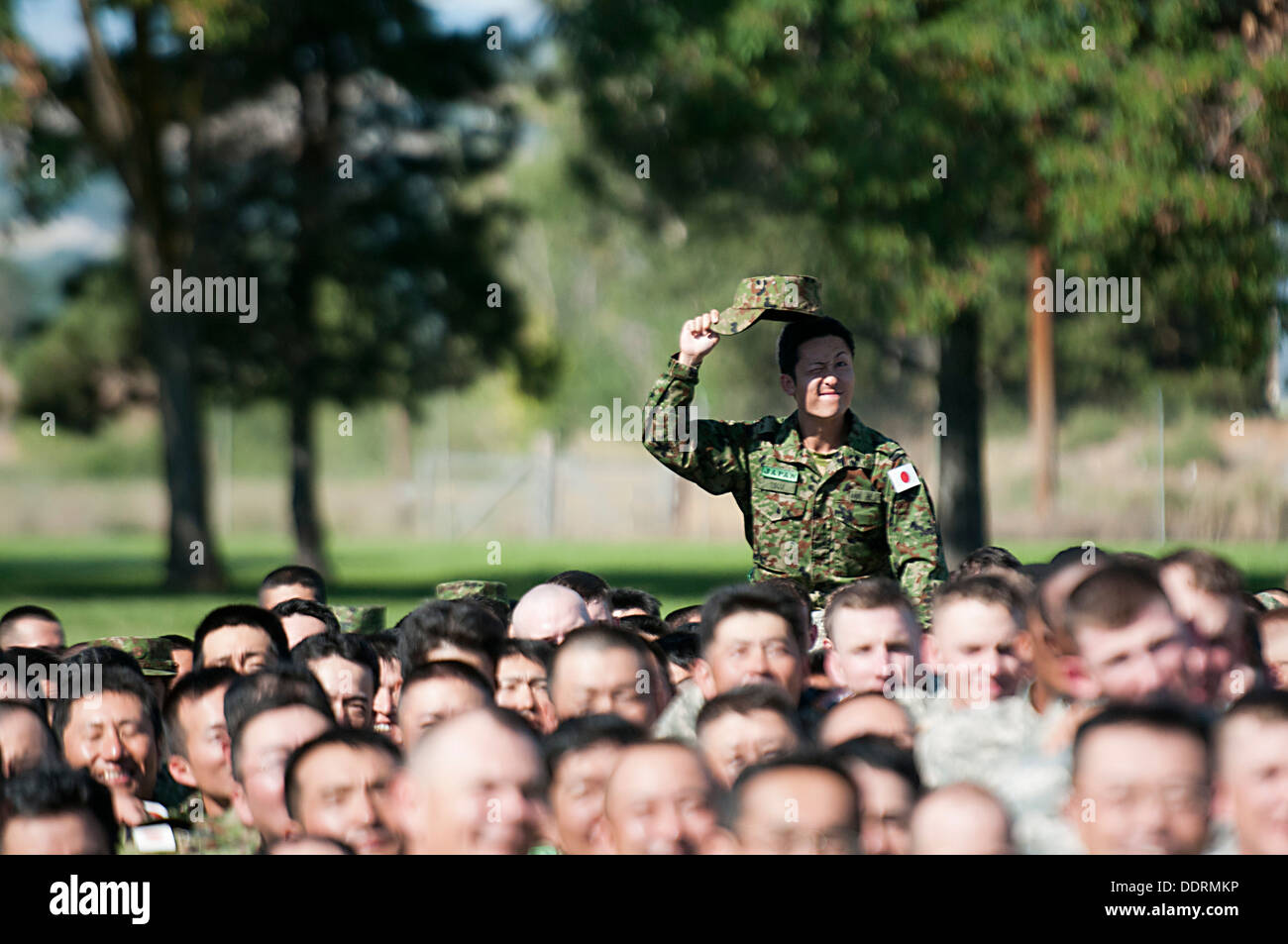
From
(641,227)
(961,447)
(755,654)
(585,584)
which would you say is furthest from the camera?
(641,227)

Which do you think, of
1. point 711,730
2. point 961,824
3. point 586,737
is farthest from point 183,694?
point 961,824

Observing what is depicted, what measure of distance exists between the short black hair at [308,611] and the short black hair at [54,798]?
239cm

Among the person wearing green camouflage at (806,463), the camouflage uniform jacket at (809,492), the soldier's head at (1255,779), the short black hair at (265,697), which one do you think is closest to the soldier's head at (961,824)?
the soldier's head at (1255,779)

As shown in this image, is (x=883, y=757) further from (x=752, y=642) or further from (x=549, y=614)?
(x=549, y=614)

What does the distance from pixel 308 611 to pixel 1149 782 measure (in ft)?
12.8

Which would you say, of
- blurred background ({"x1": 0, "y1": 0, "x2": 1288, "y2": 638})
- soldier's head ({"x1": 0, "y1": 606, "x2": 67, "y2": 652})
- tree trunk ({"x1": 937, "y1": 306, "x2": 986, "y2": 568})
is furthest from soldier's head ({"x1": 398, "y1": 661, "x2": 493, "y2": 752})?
tree trunk ({"x1": 937, "y1": 306, "x2": 986, "y2": 568})

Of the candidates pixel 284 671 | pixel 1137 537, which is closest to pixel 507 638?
pixel 284 671

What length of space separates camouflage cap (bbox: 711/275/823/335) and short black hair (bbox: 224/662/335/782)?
1873 mm

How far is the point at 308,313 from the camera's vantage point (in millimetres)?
22219

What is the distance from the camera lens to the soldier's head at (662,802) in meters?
3.48

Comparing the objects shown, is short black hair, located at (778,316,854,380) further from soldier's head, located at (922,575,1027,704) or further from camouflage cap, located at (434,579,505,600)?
camouflage cap, located at (434,579,505,600)

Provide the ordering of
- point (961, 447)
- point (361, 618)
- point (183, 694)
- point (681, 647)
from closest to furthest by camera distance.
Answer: point (183, 694), point (681, 647), point (361, 618), point (961, 447)

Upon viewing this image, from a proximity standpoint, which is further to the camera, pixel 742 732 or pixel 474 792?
pixel 742 732

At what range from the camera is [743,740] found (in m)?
3.99
